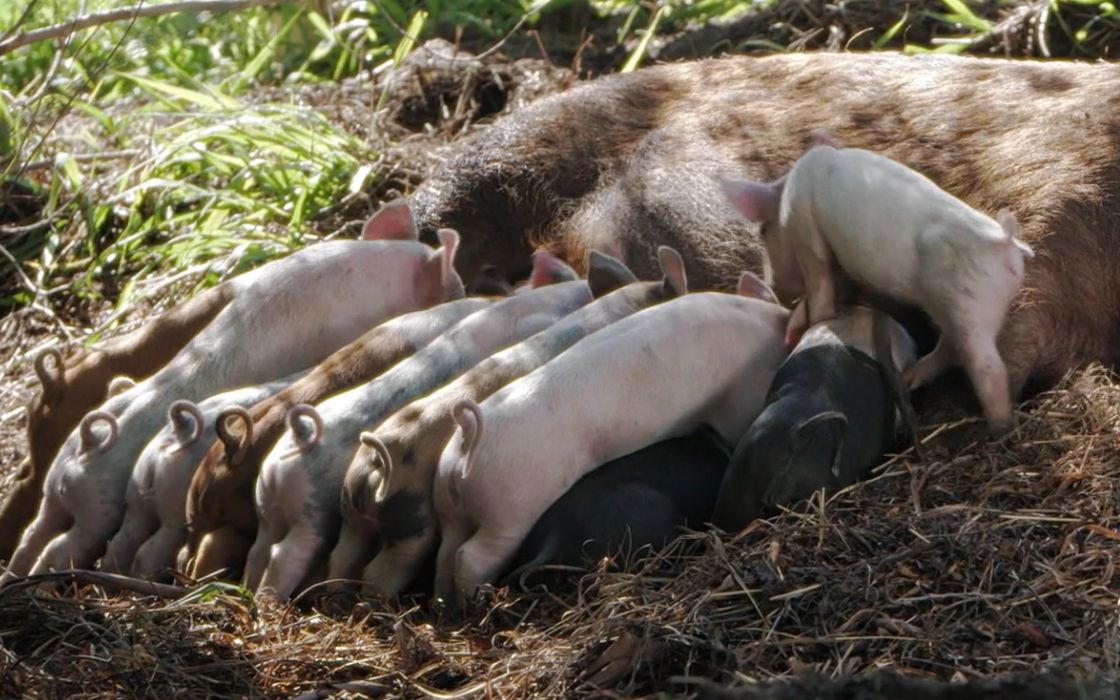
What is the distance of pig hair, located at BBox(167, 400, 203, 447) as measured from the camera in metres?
3.84

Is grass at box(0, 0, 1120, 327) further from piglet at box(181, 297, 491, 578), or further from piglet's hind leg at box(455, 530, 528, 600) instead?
piglet's hind leg at box(455, 530, 528, 600)

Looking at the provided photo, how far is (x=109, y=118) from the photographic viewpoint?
6.77m

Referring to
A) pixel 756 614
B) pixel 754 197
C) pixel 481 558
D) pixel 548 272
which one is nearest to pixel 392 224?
pixel 548 272

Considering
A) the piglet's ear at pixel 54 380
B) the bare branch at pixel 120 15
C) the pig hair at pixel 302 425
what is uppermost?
the bare branch at pixel 120 15

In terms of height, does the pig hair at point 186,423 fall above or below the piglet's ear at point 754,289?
above

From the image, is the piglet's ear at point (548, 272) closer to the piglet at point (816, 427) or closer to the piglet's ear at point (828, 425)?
the piglet at point (816, 427)

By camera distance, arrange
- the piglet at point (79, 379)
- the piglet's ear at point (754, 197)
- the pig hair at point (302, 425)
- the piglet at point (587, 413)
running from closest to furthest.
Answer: the piglet at point (587, 413) → the pig hair at point (302, 425) → the piglet's ear at point (754, 197) → the piglet at point (79, 379)

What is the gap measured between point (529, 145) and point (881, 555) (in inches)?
91.5

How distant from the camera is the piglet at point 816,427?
11.7 feet

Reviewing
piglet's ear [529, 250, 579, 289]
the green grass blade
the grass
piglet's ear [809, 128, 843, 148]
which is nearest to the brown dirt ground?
piglet's ear [809, 128, 843, 148]

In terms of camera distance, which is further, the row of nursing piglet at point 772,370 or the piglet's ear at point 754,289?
the piglet's ear at point 754,289

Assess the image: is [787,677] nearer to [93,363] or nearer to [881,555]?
[881,555]

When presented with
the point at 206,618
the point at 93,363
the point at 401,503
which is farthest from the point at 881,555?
the point at 93,363

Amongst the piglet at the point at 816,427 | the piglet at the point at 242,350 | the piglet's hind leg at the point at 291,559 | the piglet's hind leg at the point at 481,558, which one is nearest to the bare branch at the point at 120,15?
the piglet at the point at 242,350
